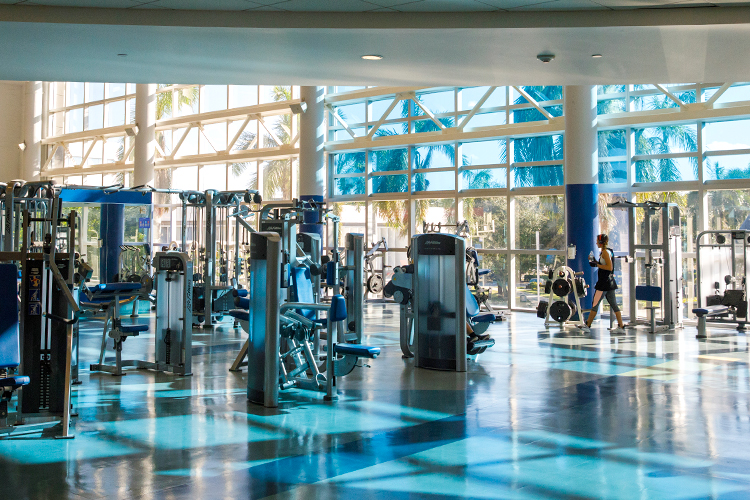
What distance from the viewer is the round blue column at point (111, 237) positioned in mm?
13352

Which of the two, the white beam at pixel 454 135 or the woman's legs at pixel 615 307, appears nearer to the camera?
the woman's legs at pixel 615 307

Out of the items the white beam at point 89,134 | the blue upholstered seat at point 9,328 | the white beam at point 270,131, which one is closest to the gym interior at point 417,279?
the blue upholstered seat at point 9,328

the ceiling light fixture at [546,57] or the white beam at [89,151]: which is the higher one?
the white beam at [89,151]

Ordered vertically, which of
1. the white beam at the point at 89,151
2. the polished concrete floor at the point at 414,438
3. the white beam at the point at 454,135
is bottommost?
the polished concrete floor at the point at 414,438

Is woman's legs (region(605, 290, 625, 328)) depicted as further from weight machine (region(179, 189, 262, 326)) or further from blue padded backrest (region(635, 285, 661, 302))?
weight machine (region(179, 189, 262, 326))

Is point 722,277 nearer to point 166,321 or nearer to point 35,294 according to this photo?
point 166,321

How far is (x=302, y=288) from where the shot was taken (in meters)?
6.70

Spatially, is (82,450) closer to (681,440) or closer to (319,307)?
(319,307)

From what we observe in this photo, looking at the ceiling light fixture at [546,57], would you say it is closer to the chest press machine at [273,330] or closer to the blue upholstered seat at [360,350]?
the chest press machine at [273,330]

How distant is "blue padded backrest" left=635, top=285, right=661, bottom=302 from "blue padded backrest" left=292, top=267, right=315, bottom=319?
6283 millimetres

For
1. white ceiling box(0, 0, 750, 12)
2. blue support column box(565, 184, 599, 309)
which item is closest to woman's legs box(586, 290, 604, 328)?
blue support column box(565, 184, 599, 309)

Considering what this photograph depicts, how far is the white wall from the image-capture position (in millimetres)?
22062

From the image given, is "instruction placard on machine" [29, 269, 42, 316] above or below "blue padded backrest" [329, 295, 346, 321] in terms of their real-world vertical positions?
above

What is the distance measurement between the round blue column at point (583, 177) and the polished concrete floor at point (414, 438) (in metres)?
4.31
